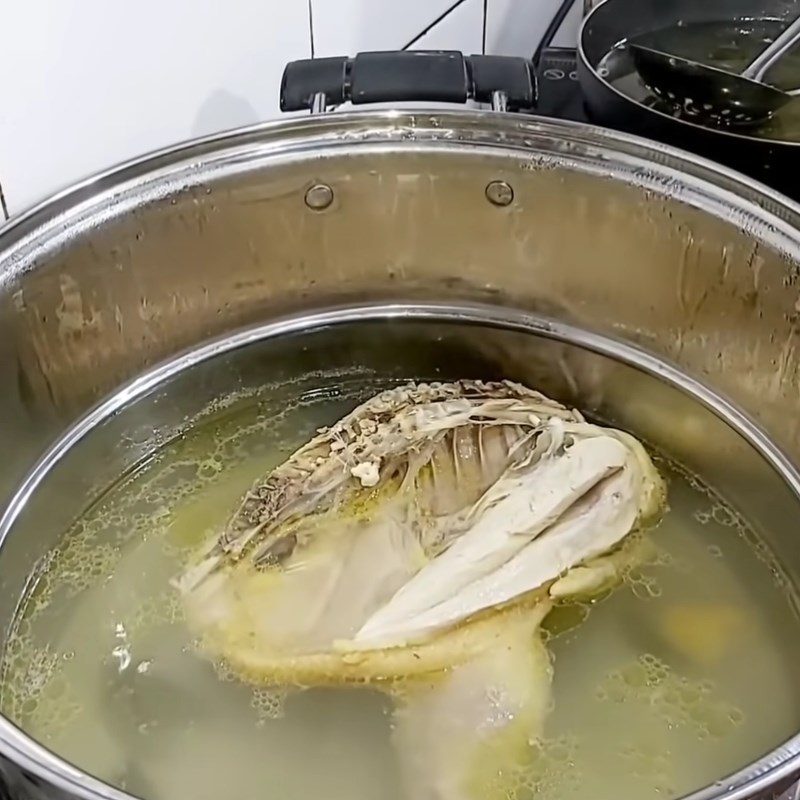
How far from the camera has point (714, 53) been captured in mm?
1134

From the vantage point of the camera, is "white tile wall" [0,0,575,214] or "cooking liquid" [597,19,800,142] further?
"cooking liquid" [597,19,800,142]

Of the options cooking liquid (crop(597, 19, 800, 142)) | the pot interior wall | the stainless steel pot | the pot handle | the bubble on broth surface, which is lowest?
the bubble on broth surface

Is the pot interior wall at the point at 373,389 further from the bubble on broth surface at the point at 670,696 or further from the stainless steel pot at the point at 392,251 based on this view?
the bubble on broth surface at the point at 670,696

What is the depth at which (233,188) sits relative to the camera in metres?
0.95

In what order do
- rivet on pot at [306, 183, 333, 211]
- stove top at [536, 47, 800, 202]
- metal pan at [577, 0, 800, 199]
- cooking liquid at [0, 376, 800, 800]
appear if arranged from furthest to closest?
stove top at [536, 47, 800, 202] → rivet on pot at [306, 183, 333, 211] → metal pan at [577, 0, 800, 199] → cooking liquid at [0, 376, 800, 800]

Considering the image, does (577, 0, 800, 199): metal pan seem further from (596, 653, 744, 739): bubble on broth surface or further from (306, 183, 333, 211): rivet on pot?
(596, 653, 744, 739): bubble on broth surface

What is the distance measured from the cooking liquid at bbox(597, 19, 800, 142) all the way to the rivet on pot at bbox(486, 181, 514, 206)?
164 mm

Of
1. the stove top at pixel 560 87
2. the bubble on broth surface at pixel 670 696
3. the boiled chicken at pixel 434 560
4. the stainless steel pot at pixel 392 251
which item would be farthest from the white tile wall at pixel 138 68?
the bubble on broth surface at pixel 670 696

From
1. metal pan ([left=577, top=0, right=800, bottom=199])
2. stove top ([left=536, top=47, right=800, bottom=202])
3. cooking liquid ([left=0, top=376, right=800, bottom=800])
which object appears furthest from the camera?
stove top ([left=536, top=47, right=800, bottom=202])

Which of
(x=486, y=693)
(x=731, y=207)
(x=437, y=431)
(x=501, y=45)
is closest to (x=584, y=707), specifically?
(x=486, y=693)

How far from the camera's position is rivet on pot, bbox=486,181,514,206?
98cm

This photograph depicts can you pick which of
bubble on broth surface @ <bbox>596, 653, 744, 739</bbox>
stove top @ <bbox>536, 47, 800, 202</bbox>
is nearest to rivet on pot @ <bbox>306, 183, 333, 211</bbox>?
stove top @ <bbox>536, 47, 800, 202</bbox>

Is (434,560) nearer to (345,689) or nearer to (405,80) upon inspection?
(345,689)

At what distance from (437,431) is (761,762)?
391 mm
